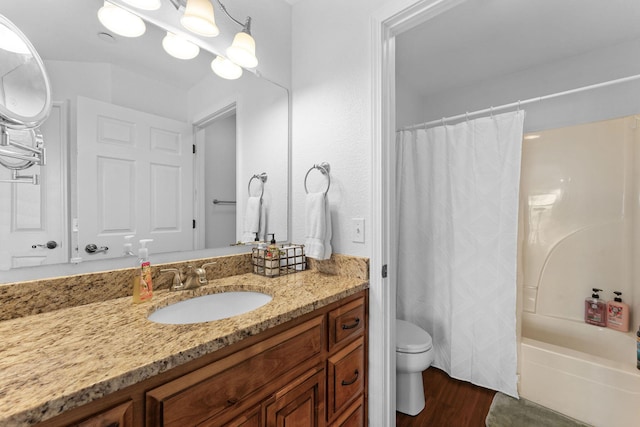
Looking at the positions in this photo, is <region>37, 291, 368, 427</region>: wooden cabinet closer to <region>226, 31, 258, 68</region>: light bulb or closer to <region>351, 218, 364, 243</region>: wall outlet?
<region>351, 218, 364, 243</region>: wall outlet

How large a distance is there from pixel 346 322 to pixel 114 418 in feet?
2.59

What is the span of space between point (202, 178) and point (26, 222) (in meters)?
0.60

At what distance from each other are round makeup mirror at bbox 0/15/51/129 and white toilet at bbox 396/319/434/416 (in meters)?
1.82

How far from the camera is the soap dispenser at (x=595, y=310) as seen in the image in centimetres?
190

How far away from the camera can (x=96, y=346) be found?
2.14 ft

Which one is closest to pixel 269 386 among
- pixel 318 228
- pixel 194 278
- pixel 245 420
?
pixel 245 420

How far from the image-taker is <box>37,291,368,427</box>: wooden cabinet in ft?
1.91

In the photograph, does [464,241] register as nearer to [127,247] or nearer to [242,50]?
[242,50]

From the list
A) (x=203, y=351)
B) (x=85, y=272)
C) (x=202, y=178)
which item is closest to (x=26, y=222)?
(x=85, y=272)

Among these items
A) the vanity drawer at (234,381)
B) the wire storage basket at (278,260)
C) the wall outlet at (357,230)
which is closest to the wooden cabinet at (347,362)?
the vanity drawer at (234,381)

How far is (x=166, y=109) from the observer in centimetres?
118

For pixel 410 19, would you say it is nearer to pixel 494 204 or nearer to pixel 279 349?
pixel 494 204

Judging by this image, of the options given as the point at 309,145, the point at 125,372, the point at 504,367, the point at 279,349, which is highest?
the point at 309,145

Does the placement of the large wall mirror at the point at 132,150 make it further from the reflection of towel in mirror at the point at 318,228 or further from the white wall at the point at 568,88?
the white wall at the point at 568,88
